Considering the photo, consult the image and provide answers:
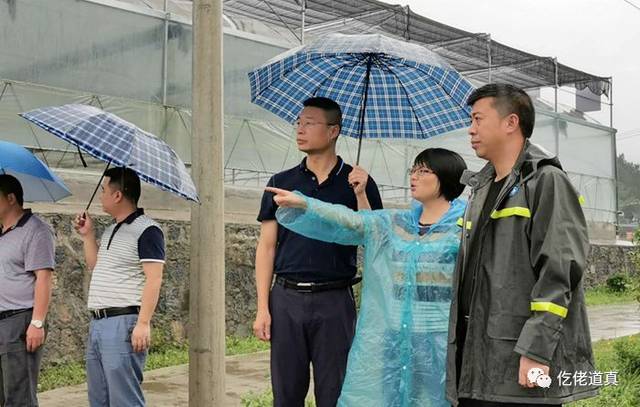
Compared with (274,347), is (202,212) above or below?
above

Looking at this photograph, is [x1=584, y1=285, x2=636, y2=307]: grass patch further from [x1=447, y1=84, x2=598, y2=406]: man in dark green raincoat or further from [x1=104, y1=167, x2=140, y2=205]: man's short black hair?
[x1=447, y1=84, x2=598, y2=406]: man in dark green raincoat

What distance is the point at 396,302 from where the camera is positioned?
3.10 meters

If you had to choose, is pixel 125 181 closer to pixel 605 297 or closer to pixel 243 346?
pixel 243 346

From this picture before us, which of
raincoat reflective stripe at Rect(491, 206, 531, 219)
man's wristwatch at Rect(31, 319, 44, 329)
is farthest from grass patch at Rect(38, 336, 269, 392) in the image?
raincoat reflective stripe at Rect(491, 206, 531, 219)

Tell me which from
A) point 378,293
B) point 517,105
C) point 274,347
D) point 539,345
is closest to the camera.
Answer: point 539,345

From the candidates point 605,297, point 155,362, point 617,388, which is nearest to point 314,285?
point 617,388

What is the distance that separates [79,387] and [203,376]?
2.26 m

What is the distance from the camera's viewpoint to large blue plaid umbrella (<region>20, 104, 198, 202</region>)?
3324 millimetres

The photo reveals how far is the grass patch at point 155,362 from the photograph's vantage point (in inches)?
244

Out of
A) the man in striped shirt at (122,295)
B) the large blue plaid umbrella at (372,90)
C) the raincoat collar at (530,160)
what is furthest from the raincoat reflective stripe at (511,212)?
the man in striped shirt at (122,295)

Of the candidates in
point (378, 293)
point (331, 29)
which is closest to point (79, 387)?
point (378, 293)

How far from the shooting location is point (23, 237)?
3.97 m

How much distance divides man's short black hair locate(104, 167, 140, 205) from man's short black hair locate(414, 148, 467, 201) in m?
1.44

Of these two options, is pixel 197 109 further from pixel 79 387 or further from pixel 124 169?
pixel 79 387
